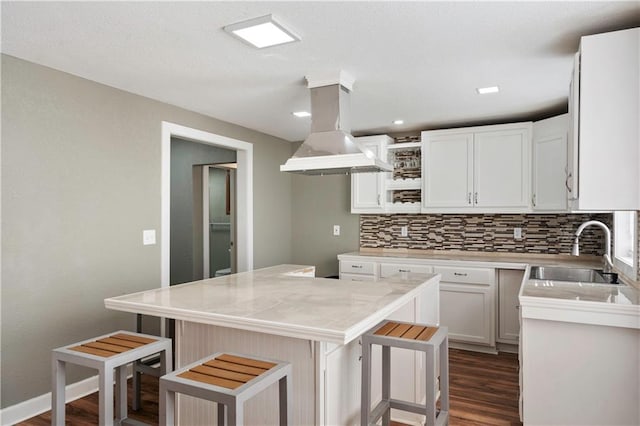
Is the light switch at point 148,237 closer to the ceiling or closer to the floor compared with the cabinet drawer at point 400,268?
closer to the ceiling

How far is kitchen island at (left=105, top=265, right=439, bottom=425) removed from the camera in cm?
181

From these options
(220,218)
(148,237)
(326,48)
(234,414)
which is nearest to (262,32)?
(326,48)

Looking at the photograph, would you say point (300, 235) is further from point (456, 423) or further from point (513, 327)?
point (456, 423)

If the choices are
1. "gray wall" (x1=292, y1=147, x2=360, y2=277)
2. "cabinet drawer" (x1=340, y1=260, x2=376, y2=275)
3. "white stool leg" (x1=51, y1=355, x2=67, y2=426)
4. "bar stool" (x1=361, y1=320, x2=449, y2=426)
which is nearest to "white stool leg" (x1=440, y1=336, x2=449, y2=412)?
"bar stool" (x1=361, y1=320, x2=449, y2=426)

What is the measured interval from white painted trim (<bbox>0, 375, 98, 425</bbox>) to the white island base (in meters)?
1.17

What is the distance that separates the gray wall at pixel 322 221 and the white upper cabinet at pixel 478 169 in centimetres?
106

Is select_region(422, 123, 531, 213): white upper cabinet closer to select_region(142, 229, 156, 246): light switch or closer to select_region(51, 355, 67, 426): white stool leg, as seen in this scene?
select_region(142, 229, 156, 246): light switch

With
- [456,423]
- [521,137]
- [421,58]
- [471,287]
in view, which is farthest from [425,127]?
[456,423]

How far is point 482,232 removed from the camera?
4531 mm

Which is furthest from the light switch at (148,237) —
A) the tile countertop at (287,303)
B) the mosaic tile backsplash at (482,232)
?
the mosaic tile backsplash at (482,232)

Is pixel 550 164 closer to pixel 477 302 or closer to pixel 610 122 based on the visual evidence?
pixel 477 302

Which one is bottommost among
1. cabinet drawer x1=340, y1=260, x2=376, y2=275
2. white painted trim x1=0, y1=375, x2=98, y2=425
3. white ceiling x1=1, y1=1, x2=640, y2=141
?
white painted trim x1=0, y1=375, x2=98, y2=425

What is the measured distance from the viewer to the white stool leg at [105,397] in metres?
1.74

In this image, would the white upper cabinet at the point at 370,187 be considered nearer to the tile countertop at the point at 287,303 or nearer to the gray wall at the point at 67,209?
the tile countertop at the point at 287,303
